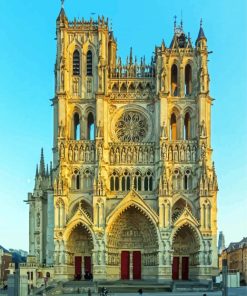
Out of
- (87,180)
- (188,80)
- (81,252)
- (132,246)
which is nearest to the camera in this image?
(87,180)

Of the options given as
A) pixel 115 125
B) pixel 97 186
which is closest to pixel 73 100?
pixel 115 125

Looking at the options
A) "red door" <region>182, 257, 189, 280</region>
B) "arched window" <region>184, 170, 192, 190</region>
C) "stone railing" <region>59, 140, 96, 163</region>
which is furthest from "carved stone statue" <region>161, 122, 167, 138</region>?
"red door" <region>182, 257, 189, 280</region>

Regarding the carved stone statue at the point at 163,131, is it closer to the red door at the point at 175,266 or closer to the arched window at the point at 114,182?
the arched window at the point at 114,182

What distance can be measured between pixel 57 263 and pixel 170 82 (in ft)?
67.1

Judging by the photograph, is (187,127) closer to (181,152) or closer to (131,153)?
(181,152)

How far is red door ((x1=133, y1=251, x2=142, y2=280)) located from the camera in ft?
220

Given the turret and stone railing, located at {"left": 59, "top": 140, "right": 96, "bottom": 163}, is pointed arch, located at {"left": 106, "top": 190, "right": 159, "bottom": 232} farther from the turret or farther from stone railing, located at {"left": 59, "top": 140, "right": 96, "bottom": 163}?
the turret

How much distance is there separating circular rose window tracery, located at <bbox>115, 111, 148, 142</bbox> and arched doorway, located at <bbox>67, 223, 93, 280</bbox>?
1033 centimetres

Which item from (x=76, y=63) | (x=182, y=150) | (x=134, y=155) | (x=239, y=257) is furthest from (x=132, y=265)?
(x=239, y=257)

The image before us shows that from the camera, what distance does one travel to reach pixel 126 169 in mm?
66938

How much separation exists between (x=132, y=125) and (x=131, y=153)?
10.7ft

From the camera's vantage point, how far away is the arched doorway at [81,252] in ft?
219

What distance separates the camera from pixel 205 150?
66062 millimetres

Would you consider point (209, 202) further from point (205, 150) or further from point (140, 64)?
point (140, 64)
